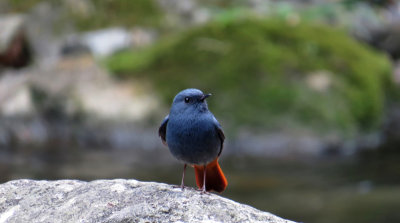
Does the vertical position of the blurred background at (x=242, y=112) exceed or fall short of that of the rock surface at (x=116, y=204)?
it exceeds it

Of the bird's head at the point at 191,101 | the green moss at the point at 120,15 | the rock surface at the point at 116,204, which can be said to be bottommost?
the rock surface at the point at 116,204

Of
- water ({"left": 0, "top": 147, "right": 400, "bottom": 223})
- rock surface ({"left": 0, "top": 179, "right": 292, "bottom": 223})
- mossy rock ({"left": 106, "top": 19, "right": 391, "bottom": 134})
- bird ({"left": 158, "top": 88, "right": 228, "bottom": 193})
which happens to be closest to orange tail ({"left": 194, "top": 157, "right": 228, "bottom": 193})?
bird ({"left": 158, "top": 88, "right": 228, "bottom": 193})

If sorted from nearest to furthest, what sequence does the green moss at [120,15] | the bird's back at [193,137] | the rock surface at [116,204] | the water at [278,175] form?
A: 1. the rock surface at [116,204]
2. the bird's back at [193,137]
3. the water at [278,175]
4. the green moss at [120,15]

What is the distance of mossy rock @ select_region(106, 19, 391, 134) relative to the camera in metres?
7.97

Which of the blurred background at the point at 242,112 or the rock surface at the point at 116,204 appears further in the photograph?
the blurred background at the point at 242,112

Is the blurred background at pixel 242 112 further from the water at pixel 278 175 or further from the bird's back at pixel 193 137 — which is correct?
the bird's back at pixel 193 137

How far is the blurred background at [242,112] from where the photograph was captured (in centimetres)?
782

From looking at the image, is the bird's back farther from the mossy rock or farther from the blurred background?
the mossy rock

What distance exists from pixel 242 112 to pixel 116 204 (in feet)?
16.6

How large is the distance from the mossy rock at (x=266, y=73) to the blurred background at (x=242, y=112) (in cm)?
2

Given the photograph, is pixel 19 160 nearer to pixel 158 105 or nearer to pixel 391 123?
pixel 158 105

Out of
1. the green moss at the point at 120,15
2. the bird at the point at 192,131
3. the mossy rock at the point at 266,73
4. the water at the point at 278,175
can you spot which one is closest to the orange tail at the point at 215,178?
the bird at the point at 192,131

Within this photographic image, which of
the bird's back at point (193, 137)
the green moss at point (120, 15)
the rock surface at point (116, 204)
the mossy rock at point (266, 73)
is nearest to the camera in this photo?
the rock surface at point (116, 204)

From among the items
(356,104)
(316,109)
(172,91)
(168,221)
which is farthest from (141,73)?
(168,221)
